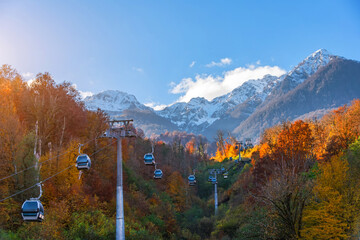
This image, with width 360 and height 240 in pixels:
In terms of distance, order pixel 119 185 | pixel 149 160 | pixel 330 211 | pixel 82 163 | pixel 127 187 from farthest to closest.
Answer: pixel 127 187, pixel 330 211, pixel 149 160, pixel 119 185, pixel 82 163

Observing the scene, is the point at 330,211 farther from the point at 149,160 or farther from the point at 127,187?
the point at 127,187

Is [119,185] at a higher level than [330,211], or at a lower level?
higher

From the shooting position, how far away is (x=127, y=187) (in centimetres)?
4728

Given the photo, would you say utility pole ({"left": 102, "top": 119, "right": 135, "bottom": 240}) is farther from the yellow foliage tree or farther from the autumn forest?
the yellow foliage tree

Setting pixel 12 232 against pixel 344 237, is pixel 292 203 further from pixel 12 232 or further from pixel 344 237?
pixel 12 232

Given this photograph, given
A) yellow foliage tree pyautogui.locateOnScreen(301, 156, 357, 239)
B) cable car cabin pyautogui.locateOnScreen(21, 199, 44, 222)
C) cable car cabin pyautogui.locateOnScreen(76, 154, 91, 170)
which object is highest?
→ cable car cabin pyautogui.locateOnScreen(76, 154, 91, 170)

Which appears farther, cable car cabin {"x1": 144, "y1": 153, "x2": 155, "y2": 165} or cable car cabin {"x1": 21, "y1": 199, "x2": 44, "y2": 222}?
cable car cabin {"x1": 144, "y1": 153, "x2": 155, "y2": 165}

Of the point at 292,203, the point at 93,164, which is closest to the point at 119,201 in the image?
the point at 292,203

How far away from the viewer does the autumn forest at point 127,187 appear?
23703 mm

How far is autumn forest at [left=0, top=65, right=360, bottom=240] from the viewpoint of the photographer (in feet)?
77.8

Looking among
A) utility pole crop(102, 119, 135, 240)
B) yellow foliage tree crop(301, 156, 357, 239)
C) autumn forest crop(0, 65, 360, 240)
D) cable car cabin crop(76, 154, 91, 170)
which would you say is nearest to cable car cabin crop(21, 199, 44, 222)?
autumn forest crop(0, 65, 360, 240)

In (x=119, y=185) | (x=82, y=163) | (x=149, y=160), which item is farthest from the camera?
(x=149, y=160)

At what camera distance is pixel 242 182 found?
5950cm

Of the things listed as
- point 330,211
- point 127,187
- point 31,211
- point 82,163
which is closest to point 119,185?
point 82,163
